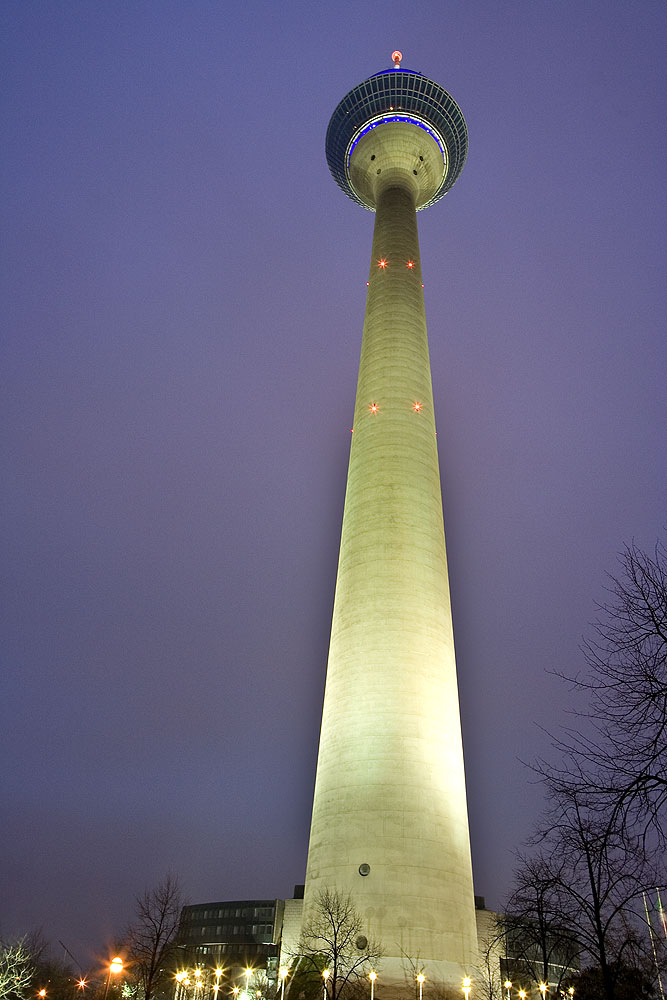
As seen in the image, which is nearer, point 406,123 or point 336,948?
point 336,948

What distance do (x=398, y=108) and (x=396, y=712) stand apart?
51.0 meters

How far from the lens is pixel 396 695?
34.8 meters

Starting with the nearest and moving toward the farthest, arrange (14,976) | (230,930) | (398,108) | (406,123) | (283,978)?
(283,978), (14,976), (406,123), (398,108), (230,930)

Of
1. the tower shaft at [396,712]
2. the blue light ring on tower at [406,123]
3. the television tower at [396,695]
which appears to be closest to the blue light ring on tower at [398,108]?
the blue light ring on tower at [406,123]

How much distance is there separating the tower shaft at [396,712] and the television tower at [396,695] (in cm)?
6

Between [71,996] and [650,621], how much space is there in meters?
80.7

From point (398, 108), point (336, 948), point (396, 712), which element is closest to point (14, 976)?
point (336, 948)

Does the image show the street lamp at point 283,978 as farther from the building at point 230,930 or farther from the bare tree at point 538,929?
the building at point 230,930

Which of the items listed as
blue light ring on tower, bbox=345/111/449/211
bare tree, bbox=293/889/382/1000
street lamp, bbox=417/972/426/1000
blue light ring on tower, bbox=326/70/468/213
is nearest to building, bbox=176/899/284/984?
bare tree, bbox=293/889/382/1000

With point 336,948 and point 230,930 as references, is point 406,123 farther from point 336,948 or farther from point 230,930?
point 230,930

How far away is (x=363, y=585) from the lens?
38719 mm

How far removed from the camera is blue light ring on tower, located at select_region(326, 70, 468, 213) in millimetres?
62844

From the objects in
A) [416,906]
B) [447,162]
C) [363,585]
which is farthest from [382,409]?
[447,162]

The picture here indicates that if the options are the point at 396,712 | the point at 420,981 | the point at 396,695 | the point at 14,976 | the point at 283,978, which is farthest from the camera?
the point at 14,976
